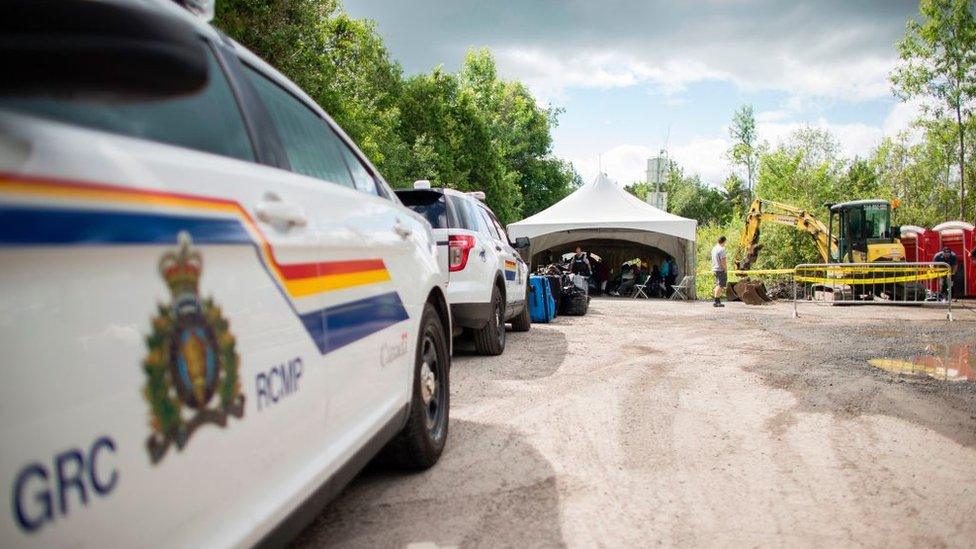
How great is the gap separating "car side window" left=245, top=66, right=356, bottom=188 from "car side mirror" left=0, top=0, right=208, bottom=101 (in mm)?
1092

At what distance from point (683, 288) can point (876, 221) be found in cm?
604

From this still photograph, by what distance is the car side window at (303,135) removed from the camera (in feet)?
7.23

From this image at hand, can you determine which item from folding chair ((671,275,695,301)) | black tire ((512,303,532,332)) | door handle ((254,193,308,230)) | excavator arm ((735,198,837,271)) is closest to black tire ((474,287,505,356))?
black tire ((512,303,532,332))

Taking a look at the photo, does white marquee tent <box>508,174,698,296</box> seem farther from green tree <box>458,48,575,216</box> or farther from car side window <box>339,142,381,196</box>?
green tree <box>458,48,575,216</box>

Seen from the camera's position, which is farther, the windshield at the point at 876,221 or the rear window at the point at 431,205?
the windshield at the point at 876,221

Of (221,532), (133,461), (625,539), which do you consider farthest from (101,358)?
(625,539)

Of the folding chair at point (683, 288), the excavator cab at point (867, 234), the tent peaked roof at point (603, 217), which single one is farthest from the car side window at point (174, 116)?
the folding chair at point (683, 288)

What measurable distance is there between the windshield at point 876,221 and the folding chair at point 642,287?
7.58 metres

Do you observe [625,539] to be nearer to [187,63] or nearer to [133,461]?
[133,461]

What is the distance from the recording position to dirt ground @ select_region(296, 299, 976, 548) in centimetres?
273

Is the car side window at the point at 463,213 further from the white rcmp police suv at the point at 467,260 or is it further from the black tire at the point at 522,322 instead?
the black tire at the point at 522,322

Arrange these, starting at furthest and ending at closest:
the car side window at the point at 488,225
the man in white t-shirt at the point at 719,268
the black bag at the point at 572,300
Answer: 1. the man in white t-shirt at the point at 719,268
2. the black bag at the point at 572,300
3. the car side window at the point at 488,225

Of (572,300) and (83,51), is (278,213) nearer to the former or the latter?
(83,51)

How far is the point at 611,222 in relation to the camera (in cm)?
2059
